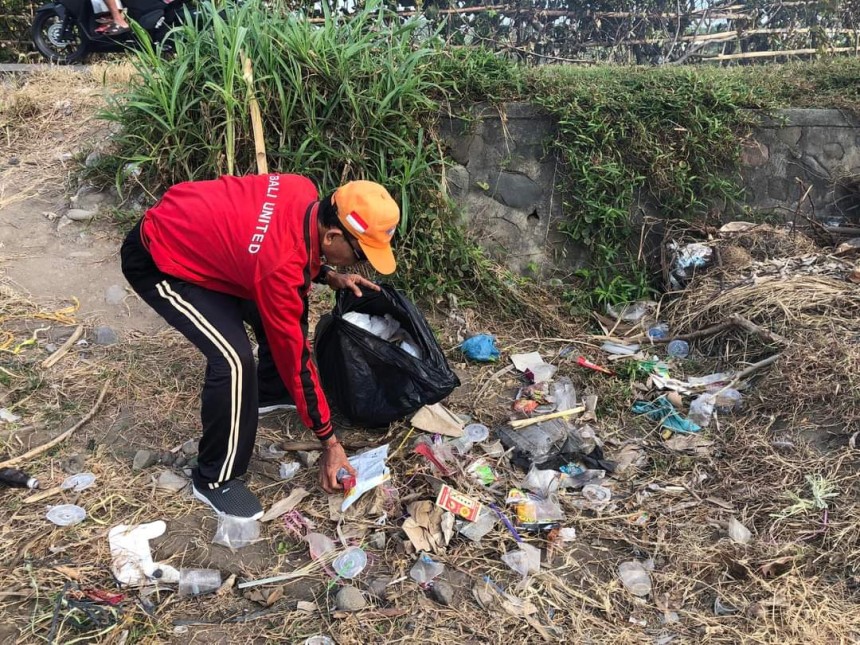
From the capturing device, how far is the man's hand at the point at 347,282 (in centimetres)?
278

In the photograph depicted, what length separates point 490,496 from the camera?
2703 mm

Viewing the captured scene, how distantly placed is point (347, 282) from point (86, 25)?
473 centimetres

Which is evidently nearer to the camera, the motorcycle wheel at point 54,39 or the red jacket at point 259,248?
the red jacket at point 259,248

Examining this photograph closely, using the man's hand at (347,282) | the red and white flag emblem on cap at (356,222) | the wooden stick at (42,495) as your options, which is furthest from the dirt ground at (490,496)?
the red and white flag emblem on cap at (356,222)

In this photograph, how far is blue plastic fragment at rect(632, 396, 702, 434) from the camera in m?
3.11

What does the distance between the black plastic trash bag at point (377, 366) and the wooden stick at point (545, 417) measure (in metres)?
0.40

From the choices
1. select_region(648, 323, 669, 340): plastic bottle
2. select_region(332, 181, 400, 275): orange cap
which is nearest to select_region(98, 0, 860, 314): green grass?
select_region(648, 323, 669, 340): plastic bottle

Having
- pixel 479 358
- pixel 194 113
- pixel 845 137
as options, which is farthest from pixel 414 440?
pixel 845 137

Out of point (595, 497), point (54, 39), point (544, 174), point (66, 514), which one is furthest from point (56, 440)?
point (54, 39)

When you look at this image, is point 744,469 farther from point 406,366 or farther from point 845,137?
point 845,137

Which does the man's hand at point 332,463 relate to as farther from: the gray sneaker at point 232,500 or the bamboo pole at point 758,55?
the bamboo pole at point 758,55

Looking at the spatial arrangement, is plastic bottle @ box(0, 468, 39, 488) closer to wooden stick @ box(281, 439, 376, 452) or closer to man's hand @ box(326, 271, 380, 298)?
wooden stick @ box(281, 439, 376, 452)

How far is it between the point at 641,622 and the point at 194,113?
367cm

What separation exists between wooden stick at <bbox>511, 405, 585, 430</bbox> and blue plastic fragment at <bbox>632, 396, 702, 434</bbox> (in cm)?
29
